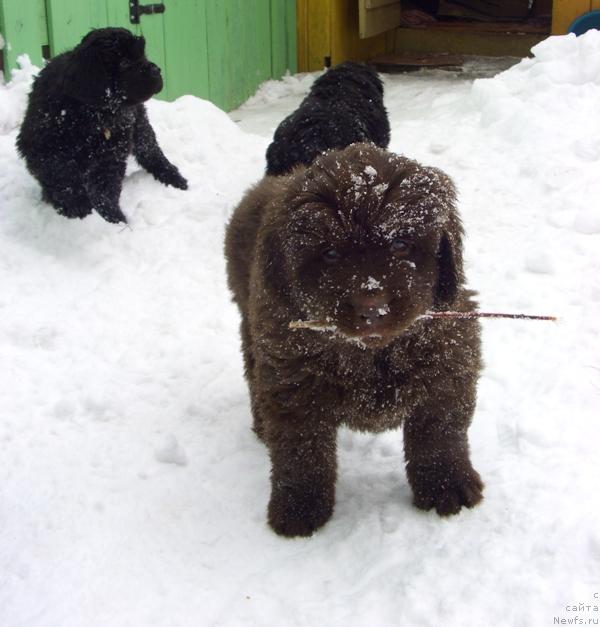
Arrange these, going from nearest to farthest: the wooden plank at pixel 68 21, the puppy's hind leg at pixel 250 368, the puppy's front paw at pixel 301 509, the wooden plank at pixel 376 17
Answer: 1. the puppy's front paw at pixel 301 509
2. the puppy's hind leg at pixel 250 368
3. the wooden plank at pixel 68 21
4. the wooden plank at pixel 376 17

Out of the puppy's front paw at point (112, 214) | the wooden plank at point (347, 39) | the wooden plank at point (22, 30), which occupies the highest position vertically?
the wooden plank at point (22, 30)

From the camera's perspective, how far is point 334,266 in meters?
2.24

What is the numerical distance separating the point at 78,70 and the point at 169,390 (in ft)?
7.36

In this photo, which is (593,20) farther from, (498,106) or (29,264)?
(29,264)

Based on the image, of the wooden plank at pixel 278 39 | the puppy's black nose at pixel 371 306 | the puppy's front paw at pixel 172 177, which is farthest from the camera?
the wooden plank at pixel 278 39

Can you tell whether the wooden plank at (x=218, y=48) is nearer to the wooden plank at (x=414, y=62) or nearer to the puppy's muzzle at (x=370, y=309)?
the wooden plank at (x=414, y=62)

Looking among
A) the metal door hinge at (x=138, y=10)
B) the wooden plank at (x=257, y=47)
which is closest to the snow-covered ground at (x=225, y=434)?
the metal door hinge at (x=138, y=10)

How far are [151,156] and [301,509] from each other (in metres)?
3.62

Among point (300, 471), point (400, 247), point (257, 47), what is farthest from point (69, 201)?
point (257, 47)

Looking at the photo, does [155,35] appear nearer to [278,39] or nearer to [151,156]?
[151,156]

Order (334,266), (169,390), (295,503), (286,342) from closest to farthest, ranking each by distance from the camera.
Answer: (334,266), (286,342), (295,503), (169,390)

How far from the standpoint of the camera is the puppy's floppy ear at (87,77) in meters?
5.00

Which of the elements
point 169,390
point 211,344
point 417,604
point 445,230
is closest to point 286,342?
point 445,230

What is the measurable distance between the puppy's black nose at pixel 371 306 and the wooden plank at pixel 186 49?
6.04 metres
